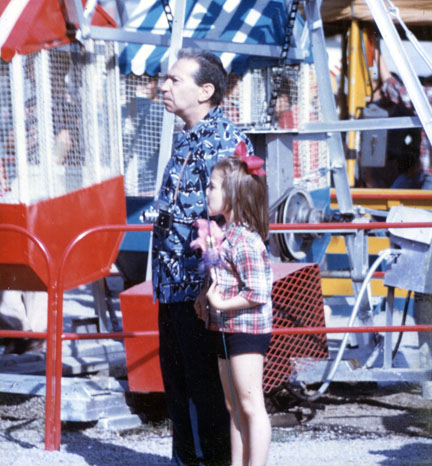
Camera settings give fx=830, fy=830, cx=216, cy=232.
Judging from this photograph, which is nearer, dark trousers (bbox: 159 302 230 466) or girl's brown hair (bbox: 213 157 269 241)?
girl's brown hair (bbox: 213 157 269 241)

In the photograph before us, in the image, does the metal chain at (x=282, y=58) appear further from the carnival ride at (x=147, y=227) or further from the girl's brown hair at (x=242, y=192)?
the girl's brown hair at (x=242, y=192)

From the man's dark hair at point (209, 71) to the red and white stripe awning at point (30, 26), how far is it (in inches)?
69.5

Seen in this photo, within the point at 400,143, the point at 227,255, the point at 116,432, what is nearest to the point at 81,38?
the point at 116,432

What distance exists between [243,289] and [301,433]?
83.7 inches

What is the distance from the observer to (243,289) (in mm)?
2822

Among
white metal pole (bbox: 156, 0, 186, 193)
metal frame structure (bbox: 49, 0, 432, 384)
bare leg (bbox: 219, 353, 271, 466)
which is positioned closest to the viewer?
bare leg (bbox: 219, 353, 271, 466)

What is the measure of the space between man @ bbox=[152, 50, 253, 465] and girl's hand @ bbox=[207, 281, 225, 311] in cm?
19

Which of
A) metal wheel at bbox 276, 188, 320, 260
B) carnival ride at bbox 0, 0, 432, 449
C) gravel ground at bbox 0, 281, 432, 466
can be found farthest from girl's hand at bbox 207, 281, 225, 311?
metal wheel at bbox 276, 188, 320, 260

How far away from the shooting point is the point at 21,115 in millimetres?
4660

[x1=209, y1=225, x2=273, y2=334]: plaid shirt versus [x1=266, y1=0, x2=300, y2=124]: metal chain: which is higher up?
[x1=266, y1=0, x2=300, y2=124]: metal chain

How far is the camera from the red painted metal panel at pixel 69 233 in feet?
15.5

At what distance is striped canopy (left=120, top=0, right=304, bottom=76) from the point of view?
22.1 feet

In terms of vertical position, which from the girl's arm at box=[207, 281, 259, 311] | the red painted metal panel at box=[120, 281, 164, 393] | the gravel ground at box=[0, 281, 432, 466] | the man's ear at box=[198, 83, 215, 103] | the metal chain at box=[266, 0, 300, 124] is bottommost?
the gravel ground at box=[0, 281, 432, 466]

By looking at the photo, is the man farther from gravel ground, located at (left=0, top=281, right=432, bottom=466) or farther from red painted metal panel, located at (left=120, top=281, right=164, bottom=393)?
red painted metal panel, located at (left=120, top=281, right=164, bottom=393)
